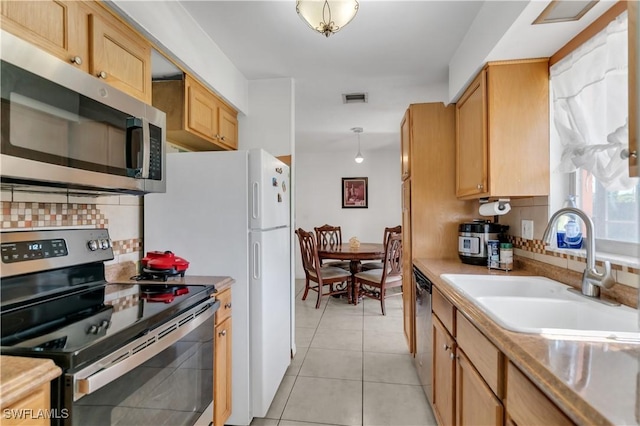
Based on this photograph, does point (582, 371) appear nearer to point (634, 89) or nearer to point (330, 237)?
point (634, 89)

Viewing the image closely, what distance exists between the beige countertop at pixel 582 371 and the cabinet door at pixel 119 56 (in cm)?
175

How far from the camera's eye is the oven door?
0.79 metres

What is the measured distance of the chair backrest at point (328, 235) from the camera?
504 centimetres

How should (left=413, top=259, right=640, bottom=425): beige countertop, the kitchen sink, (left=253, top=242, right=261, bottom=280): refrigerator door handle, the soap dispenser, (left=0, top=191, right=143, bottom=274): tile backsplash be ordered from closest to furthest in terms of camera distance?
(left=413, top=259, right=640, bottom=425): beige countertop, the kitchen sink, (left=0, top=191, right=143, bottom=274): tile backsplash, the soap dispenser, (left=253, top=242, right=261, bottom=280): refrigerator door handle

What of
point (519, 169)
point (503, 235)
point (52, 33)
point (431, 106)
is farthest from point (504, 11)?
point (52, 33)

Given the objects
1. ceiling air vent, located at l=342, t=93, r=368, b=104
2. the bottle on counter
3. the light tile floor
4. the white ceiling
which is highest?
ceiling air vent, located at l=342, t=93, r=368, b=104

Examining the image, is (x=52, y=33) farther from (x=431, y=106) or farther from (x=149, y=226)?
(x=431, y=106)

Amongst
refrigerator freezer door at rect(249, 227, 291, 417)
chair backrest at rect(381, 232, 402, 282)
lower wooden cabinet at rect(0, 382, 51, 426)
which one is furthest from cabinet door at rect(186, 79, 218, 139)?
chair backrest at rect(381, 232, 402, 282)

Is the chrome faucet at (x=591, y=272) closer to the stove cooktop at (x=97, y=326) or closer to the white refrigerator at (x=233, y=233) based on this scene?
the white refrigerator at (x=233, y=233)

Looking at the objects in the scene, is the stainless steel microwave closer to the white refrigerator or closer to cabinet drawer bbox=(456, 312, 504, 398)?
the white refrigerator

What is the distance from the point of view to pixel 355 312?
388 cm

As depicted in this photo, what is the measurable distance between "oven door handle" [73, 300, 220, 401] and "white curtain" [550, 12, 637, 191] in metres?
1.77

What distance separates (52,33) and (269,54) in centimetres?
143

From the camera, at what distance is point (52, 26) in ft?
3.59
